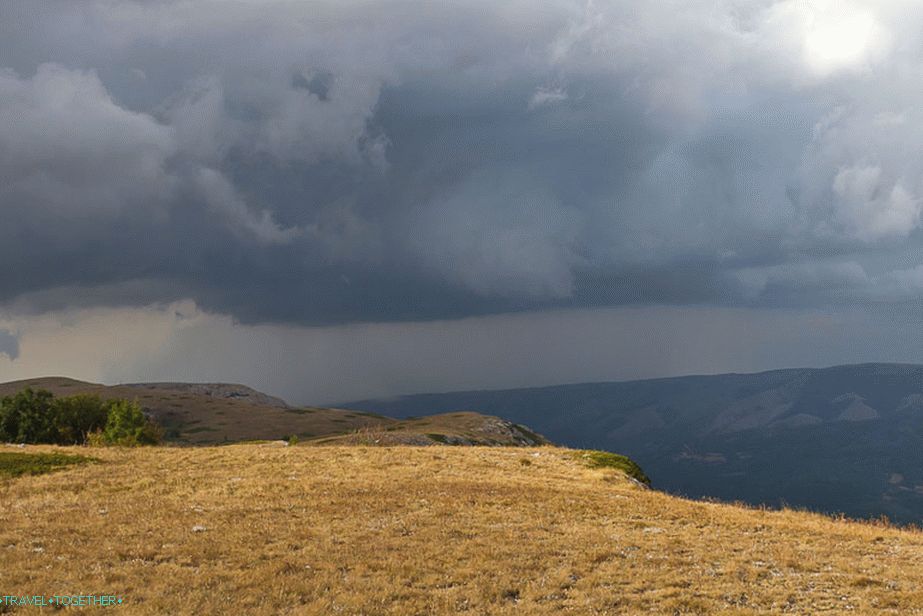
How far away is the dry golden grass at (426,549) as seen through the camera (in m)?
19.7

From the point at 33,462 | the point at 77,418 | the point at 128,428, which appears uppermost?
the point at 33,462

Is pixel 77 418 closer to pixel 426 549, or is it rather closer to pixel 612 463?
pixel 612 463

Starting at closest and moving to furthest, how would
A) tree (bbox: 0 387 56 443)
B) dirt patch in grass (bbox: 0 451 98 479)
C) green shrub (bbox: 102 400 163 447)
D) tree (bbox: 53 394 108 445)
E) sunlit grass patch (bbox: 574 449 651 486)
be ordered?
dirt patch in grass (bbox: 0 451 98 479) → sunlit grass patch (bbox: 574 449 651 486) → green shrub (bbox: 102 400 163 447) → tree (bbox: 0 387 56 443) → tree (bbox: 53 394 108 445)

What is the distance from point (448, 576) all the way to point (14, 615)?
37.3 ft

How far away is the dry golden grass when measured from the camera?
19.7 meters

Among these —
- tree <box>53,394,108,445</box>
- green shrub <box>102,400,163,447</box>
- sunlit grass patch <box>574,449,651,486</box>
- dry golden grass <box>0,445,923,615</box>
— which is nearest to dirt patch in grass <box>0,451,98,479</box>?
dry golden grass <box>0,445,923,615</box>

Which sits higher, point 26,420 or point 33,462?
point 33,462

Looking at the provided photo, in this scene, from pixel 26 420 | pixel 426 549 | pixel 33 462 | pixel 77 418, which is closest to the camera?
pixel 426 549

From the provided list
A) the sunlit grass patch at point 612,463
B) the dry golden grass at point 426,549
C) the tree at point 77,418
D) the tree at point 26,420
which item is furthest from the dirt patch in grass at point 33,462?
the tree at point 77,418

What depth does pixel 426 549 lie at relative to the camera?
82.3ft

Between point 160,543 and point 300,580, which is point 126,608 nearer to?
point 300,580

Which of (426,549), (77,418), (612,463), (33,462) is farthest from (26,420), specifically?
(426,549)

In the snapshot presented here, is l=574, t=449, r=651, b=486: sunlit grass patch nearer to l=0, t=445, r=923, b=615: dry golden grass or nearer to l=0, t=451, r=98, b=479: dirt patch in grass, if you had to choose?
l=0, t=445, r=923, b=615: dry golden grass

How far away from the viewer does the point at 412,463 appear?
49125mm
